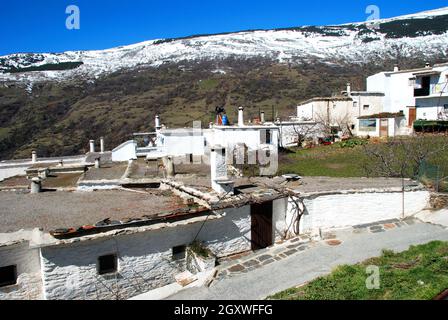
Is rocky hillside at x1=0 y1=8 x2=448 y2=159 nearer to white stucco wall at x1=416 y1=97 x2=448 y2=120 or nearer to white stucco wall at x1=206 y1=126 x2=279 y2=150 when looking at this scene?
white stucco wall at x1=416 y1=97 x2=448 y2=120

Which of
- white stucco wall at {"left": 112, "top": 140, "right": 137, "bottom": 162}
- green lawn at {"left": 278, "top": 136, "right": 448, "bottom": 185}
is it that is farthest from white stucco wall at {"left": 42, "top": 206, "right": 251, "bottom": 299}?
white stucco wall at {"left": 112, "top": 140, "right": 137, "bottom": 162}

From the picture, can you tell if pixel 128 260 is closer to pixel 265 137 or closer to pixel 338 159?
pixel 265 137

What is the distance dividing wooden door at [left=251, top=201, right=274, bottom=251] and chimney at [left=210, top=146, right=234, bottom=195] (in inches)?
41.0

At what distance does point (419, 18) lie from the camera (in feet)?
445

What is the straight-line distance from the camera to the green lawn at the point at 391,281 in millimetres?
7707

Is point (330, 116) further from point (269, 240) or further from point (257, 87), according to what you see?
point (257, 87)

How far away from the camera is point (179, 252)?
35.0ft

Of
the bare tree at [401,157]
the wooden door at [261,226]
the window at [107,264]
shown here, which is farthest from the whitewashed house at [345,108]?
the window at [107,264]

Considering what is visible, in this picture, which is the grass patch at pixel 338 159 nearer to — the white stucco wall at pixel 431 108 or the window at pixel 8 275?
the white stucco wall at pixel 431 108

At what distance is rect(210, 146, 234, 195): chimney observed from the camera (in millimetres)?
12367

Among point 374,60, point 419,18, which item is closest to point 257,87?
point 374,60

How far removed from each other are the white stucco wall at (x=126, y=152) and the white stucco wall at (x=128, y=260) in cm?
1638
